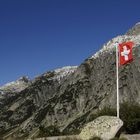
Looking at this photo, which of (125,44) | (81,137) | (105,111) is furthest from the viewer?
(105,111)

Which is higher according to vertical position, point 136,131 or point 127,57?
Result: point 127,57

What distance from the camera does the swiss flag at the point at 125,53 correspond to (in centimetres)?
3872

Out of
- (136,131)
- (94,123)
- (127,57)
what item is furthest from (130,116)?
(94,123)

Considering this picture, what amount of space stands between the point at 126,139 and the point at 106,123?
6.24 ft

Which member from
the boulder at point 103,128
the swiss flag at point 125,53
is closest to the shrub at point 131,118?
the swiss flag at point 125,53

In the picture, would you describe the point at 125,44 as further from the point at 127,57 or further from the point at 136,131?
the point at 136,131

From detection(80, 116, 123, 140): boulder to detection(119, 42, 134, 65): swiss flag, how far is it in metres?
7.86

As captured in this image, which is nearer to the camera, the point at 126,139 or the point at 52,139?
the point at 126,139

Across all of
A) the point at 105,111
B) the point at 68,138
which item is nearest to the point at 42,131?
the point at 105,111

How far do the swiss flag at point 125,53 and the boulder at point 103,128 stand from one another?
7.86m

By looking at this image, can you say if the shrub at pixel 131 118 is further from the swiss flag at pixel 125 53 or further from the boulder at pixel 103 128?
the boulder at pixel 103 128

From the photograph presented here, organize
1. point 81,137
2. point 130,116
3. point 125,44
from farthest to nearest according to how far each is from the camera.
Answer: point 130,116 < point 125,44 < point 81,137

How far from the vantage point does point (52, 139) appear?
114 ft

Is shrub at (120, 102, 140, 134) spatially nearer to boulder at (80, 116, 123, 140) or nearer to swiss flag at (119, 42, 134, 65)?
swiss flag at (119, 42, 134, 65)
